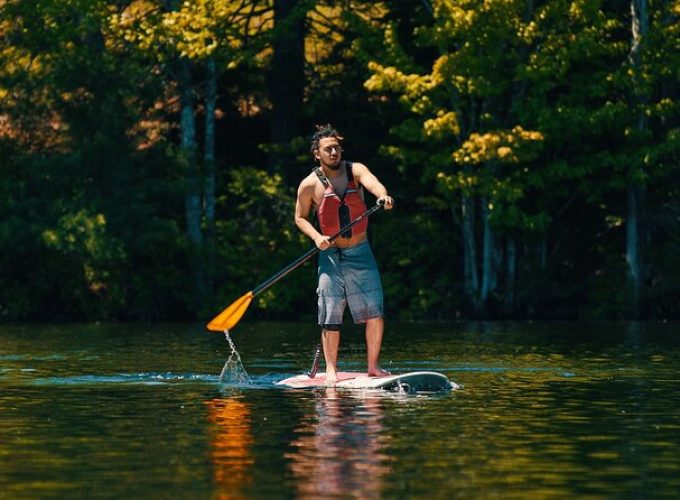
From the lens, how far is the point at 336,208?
1869cm

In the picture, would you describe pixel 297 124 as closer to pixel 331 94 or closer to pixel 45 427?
pixel 331 94

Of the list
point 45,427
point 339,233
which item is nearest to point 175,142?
point 339,233

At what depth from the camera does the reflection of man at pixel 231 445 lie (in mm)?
11547

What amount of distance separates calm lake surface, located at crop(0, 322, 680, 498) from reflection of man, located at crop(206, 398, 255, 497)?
0.02m

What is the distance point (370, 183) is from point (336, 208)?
45 centimetres

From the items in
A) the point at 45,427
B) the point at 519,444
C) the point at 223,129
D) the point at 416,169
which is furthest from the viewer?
the point at 223,129

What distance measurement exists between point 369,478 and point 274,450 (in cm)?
165

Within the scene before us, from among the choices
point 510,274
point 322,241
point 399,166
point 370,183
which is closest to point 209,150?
point 399,166

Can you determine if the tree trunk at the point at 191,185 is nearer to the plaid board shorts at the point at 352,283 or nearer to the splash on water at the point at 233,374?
the splash on water at the point at 233,374

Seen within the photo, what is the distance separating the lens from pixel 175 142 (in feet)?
148

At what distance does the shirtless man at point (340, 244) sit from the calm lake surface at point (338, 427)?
0.85m

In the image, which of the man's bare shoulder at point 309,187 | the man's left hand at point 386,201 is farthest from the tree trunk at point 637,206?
the man's left hand at point 386,201

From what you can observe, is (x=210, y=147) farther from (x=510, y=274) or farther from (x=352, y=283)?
(x=352, y=283)

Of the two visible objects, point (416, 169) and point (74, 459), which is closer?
point (74, 459)
